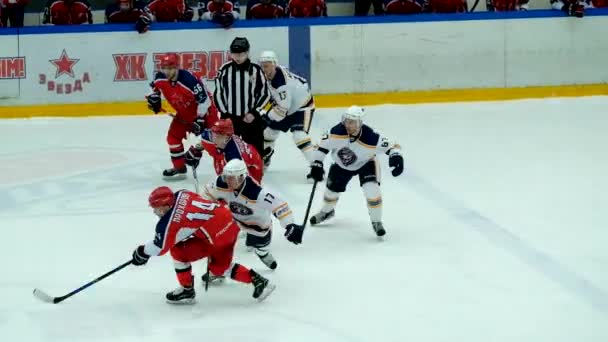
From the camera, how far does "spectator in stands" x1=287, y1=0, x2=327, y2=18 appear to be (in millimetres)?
11711

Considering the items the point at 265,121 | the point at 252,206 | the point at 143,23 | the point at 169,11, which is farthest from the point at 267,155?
the point at 169,11

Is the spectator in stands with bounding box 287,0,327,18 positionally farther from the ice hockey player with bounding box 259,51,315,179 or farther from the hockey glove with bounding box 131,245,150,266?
the hockey glove with bounding box 131,245,150,266

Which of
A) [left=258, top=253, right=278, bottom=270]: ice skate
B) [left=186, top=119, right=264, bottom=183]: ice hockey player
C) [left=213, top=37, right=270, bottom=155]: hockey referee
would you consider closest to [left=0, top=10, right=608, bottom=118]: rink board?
[left=213, top=37, right=270, bottom=155]: hockey referee

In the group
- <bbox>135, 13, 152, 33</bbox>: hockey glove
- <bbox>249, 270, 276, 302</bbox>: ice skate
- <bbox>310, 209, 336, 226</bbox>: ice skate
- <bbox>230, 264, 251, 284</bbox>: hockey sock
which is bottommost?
<bbox>249, 270, 276, 302</bbox>: ice skate

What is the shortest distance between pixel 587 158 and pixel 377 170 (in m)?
2.82

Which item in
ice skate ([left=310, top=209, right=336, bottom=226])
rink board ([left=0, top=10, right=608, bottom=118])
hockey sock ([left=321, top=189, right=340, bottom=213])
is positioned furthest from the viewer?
rink board ([left=0, top=10, right=608, bottom=118])

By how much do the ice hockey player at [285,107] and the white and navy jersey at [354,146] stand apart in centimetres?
137

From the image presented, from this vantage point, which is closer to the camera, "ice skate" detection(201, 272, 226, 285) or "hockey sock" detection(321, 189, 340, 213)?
"ice skate" detection(201, 272, 226, 285)

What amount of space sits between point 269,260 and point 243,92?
83.5 inches

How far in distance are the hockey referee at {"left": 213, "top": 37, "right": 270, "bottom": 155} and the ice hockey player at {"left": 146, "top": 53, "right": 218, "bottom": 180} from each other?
0.65ft

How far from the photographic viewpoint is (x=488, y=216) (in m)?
7.68

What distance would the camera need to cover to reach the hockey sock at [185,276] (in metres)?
5.93

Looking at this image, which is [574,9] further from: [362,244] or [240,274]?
[240,274]

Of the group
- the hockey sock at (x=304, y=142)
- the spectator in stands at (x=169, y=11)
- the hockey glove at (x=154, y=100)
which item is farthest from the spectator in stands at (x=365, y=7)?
the hockey glove at (x=154, y=100)
